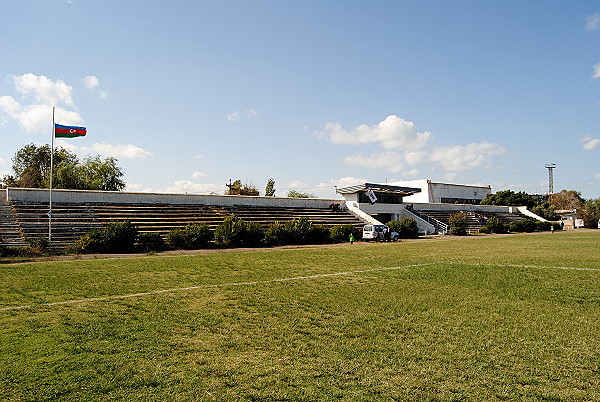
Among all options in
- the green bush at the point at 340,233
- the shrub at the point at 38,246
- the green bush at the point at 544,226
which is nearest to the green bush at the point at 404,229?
the green bush at the point at 340,233

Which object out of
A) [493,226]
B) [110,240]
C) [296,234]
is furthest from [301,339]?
[493,226]

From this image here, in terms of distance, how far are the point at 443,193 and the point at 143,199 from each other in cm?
5682

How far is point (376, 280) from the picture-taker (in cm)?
1221

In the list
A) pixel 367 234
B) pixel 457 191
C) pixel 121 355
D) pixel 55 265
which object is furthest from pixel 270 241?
pixel 457 191

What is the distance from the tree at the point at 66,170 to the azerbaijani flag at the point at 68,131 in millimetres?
36328

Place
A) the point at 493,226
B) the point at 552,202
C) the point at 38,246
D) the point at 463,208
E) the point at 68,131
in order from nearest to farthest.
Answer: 1. the point at 38,246
2. the point at 68,131
3. the point at 493,226
4. the point at 463,208
5. the point at 552,202

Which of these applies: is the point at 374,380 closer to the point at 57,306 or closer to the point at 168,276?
the point at 57,306

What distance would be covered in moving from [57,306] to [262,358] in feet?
18.9

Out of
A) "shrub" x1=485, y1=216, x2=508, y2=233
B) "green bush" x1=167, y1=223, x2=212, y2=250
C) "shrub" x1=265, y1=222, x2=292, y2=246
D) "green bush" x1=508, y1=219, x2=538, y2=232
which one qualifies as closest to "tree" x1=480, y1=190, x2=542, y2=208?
"green bush" x1=508, y1=219, x2=538, y2=232

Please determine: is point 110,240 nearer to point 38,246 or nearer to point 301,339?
point 38,246

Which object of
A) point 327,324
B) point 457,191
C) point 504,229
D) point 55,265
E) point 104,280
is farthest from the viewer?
point 457,191

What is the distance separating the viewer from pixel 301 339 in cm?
623

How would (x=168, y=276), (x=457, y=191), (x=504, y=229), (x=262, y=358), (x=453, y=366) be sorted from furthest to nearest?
(x=457, y=191), (x=504, y=229), (x=168, y=276), (x=262, y=358), (x=453, y=366)

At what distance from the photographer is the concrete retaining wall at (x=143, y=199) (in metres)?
29.3
